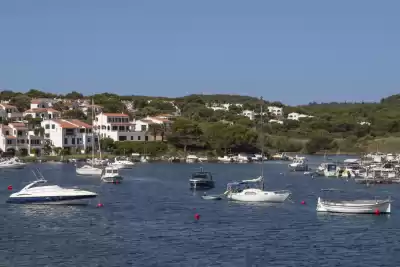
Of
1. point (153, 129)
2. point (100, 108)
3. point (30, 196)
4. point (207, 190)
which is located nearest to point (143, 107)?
point (100, 108)

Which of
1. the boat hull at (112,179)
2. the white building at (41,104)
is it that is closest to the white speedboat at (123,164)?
the boat hull at (112,179)

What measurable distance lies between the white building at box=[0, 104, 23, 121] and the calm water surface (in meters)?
68.9

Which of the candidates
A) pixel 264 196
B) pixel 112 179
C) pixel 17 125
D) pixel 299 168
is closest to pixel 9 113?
pixel 17 125

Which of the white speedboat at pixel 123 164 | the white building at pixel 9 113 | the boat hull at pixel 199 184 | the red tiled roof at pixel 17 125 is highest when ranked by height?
the white building at pixel 9 113

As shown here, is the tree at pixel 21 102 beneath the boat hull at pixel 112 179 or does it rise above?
above

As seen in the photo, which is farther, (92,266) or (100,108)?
(100,108)

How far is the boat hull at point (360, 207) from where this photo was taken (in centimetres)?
4722

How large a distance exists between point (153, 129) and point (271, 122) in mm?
51317

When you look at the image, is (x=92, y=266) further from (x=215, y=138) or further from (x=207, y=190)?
(x=215, y=138)

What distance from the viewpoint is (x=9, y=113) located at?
420 feet

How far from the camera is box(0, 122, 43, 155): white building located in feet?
371

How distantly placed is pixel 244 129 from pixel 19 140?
1544 inches

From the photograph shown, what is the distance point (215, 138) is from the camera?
5027 inches

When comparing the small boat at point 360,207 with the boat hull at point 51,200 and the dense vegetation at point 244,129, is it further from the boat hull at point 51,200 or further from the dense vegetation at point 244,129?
the dense vegetation at point 244,129
